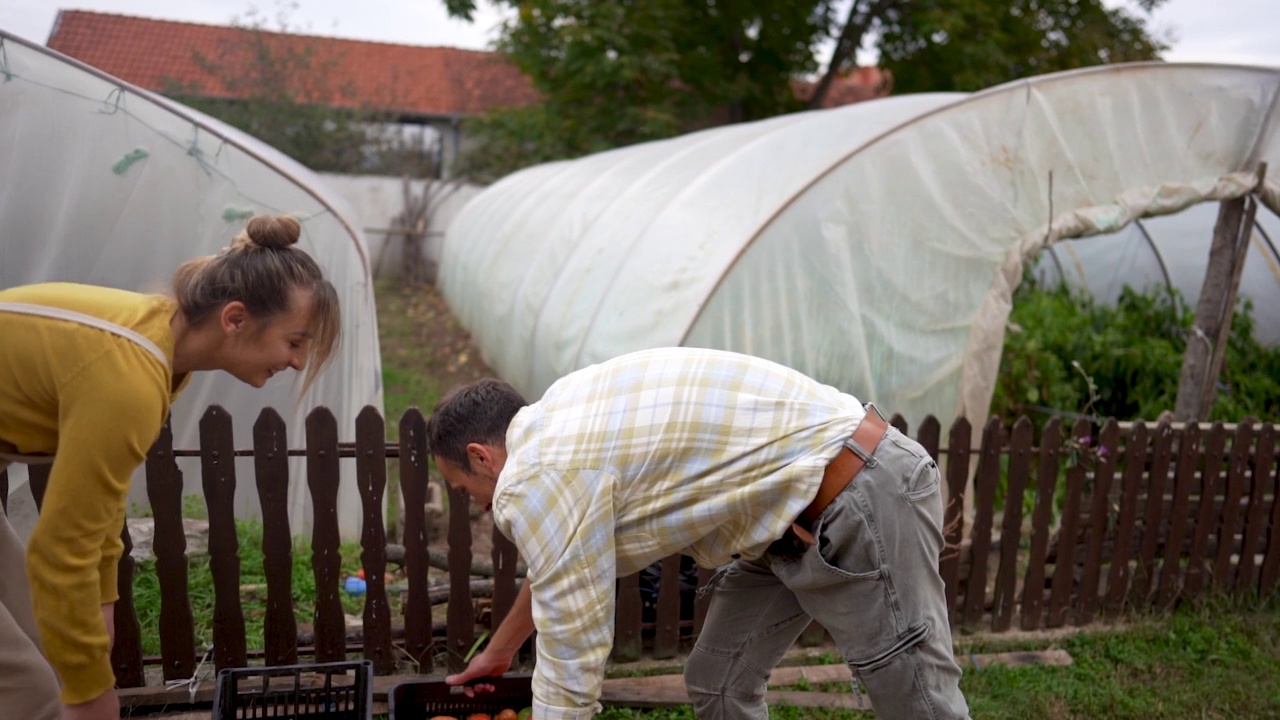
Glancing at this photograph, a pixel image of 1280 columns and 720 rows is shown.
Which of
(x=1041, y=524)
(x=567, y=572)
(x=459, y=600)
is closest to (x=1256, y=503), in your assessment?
(x=1041, y=524)

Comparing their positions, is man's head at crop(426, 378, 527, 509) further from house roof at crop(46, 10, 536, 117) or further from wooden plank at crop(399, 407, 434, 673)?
house roof at crop(46, 10, 536, 117)

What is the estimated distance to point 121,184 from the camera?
468 cm

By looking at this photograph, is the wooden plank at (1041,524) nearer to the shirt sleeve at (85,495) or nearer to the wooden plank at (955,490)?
the wooden plank at (955,490)

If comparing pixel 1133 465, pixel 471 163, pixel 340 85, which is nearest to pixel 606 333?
pixel 1133 465

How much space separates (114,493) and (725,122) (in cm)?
1649

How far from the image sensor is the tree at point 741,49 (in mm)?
15055

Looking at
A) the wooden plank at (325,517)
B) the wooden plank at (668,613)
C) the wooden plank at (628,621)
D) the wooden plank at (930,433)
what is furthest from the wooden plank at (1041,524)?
the wooden plank at (325,517)

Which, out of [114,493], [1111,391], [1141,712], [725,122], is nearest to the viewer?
[114,493]

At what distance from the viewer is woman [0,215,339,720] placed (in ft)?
6.04

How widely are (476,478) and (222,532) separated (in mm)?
2025

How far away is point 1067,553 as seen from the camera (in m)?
4.79

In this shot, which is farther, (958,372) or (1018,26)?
(1018,26)

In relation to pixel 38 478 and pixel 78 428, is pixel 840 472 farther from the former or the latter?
pixel 38 478

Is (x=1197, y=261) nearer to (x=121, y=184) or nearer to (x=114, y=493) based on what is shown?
(x=121, y=184)
